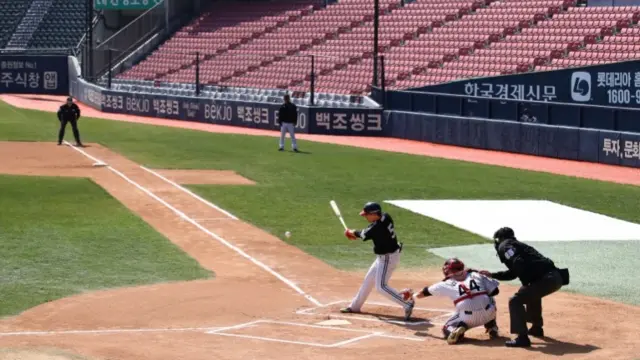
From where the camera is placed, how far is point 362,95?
48.2 m

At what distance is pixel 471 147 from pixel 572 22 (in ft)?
25.5

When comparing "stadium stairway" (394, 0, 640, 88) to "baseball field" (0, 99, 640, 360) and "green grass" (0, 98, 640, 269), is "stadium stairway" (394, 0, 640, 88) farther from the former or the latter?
"green grass" (0, 98, 640, 269)

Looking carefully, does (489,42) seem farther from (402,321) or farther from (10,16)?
(10,16)

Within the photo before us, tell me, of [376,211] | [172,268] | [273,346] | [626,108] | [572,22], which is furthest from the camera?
[572,22]

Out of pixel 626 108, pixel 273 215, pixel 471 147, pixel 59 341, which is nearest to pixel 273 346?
pixel 59 341

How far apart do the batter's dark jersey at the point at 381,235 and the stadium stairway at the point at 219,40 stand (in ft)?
142

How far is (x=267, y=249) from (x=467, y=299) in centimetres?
725

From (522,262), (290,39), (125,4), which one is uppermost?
(125,4)

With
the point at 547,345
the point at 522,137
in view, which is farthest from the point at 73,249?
the point at 522,137

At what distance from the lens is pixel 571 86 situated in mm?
40219

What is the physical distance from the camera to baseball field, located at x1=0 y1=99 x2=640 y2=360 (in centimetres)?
1410

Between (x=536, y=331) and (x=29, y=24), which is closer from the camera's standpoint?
(x=536, y=331)

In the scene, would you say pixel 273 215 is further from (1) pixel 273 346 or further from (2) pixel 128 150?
(2) pixel 128 150

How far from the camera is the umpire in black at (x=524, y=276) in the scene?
13.8m
